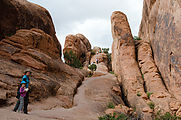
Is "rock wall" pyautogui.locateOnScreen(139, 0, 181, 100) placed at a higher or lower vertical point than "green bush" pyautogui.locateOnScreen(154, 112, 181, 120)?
higher

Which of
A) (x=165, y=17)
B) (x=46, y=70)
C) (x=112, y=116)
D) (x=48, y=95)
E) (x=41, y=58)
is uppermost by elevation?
(x=165, y=17)

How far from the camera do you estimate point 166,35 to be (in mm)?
11211

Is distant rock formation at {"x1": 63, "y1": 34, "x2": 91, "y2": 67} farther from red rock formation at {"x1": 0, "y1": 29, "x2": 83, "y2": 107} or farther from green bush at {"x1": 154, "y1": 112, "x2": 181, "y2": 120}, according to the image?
green bush at {"x1": 154, "y1": 112, "x2": 181, "y2": 120}

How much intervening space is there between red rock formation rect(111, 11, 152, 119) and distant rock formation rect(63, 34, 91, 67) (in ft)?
57.7

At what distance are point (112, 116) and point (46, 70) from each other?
654 cm

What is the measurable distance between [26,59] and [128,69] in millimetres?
10641

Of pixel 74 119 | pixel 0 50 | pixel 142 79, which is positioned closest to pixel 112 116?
pixel 74 119

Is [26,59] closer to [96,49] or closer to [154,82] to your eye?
[154,82]

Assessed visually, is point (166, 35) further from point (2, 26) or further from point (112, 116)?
point (2, 26)

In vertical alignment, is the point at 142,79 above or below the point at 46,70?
below

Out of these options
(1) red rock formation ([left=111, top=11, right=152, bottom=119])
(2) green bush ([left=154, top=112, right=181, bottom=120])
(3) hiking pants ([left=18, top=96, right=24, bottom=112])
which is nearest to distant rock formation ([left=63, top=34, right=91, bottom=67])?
(1) red rock formation ([left=111, top=11, right=152, bottom=119])

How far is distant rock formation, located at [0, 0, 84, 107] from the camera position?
774cm

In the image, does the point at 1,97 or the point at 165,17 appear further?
the point at 165,17

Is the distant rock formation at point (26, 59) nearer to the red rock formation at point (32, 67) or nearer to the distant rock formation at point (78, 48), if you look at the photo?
the red rock formation at point (32, 67)
